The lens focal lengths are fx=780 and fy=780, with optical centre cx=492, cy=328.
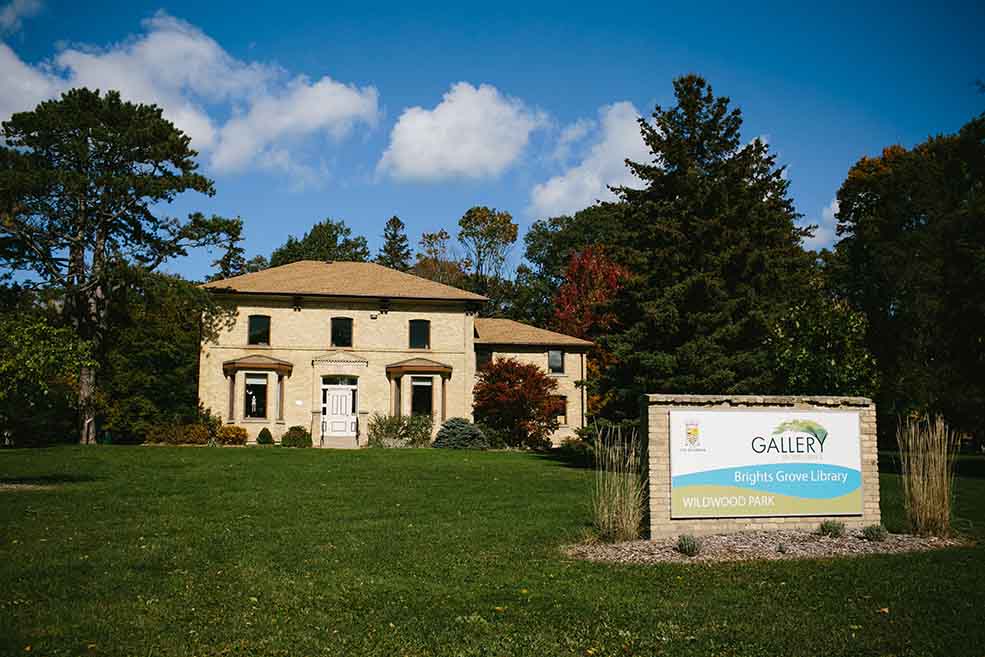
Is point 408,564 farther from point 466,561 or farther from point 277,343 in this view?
point 277,343

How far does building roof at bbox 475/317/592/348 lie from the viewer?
126ft

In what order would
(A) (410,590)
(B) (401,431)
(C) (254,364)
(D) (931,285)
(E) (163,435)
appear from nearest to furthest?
Answer: 1. (A) (410,590)
2. (D) (931,285)
3. (E) (163,435)
4. (B) (401,431)
5. (C) (254,364)

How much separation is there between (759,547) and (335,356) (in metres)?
26.7

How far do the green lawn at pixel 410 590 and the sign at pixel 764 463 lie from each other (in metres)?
1.55

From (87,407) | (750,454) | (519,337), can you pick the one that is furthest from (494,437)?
(750,454)

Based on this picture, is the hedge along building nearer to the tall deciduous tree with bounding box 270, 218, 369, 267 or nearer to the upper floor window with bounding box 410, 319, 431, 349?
the upper floor window with bounding box 410, 319, 431, 349

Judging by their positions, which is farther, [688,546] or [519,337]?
[519,337]

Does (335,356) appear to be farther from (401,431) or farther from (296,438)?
(401,431)

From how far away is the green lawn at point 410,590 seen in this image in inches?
238

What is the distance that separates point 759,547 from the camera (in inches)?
393

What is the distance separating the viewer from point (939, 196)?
28719 millimetres

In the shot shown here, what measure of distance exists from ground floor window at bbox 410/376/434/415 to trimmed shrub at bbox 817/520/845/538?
81.3 ft

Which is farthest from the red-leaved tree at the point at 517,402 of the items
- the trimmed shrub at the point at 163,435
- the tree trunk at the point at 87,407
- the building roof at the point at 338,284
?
the tree trunk at the point at 87,407

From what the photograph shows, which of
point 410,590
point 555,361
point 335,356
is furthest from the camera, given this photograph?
point 555,361
